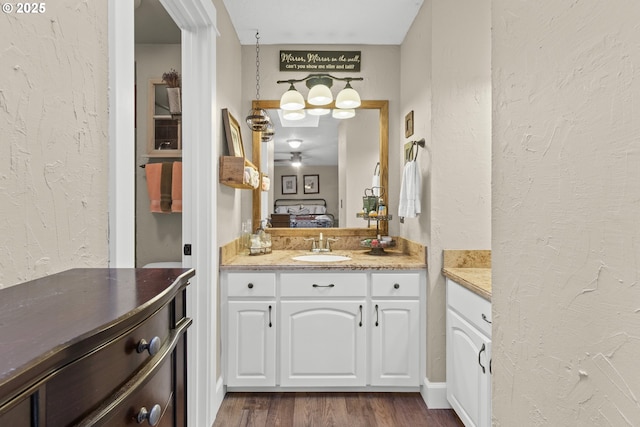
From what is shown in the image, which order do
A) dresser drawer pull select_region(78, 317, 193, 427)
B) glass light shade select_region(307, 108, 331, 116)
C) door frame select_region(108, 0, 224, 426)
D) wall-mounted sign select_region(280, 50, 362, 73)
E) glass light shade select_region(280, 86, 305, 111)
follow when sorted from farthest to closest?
glass light shade select_region(307, 108, 331, 116)
wall-mounted sign select_region(280, 50, 362, 73)
glass light shade select_region(280, 86, 305, 111)
door frame select_region(108, 0, 224, 426)
dresser drawer pull select_region(78, 317, 193, 427)

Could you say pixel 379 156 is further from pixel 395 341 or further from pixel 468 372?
pixel 468 372

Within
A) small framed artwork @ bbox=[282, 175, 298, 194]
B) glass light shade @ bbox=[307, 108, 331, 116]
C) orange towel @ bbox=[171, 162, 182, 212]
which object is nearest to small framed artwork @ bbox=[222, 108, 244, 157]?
orange towel @ bbox=[171, 162, 182, 212]

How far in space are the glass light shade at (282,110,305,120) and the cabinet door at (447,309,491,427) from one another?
5.76ft

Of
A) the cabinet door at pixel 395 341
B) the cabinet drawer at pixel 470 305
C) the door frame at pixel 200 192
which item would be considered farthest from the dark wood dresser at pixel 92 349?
the cabinet door at pixel 395 341

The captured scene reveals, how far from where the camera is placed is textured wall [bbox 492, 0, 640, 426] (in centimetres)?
60

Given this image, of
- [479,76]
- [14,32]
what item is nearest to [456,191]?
[479,76]

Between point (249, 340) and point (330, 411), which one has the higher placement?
point (249, 340)

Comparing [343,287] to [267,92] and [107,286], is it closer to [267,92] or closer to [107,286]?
[267,92]

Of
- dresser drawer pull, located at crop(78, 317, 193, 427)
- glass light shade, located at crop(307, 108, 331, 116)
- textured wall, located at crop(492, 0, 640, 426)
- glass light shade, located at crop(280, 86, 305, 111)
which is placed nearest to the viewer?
dresser drawer pull, located at crop(78, 317, 193, 427)

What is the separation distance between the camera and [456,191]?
2271 mm

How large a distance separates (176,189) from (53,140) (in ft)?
5.55

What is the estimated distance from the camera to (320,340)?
7.75 feet

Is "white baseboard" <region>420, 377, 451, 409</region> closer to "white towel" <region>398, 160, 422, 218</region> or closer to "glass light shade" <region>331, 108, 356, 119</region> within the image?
"white towel" <region>398, 160, 422, 218</region>

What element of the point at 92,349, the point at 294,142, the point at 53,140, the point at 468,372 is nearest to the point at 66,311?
the point at 92,349
